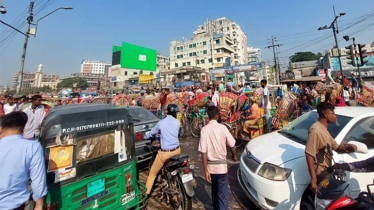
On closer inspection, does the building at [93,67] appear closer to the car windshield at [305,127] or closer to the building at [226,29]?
the building at [226,29]

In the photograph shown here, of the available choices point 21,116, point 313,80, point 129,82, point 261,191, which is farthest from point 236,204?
point 129,82

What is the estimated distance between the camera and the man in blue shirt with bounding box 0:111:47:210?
162cm

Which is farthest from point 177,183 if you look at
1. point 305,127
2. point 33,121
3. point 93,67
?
point 93,67

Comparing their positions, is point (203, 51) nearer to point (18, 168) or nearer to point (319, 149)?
point (319, 149)

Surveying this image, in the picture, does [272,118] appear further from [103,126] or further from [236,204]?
[103,126]

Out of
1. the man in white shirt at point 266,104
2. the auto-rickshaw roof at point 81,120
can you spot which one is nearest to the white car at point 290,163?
the auto-rickshaw roof at point 81,120

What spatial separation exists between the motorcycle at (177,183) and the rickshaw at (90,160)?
46 centimetres

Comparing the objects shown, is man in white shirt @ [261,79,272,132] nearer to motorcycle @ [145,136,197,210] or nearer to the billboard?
motorcycle @ [145,136,197,210]

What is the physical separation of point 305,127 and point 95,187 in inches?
149

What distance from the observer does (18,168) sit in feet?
5.38

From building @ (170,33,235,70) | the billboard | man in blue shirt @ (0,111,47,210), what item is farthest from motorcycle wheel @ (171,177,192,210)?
building @ (170,33,235,70)

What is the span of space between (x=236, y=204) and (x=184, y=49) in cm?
7044

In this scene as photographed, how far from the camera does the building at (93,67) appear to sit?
489 ft

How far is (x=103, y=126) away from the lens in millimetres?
2434
